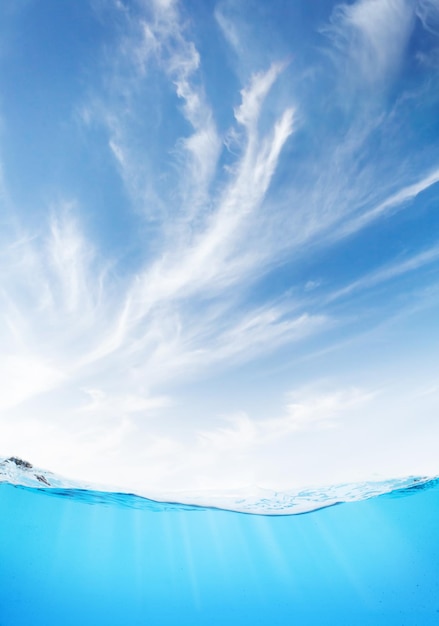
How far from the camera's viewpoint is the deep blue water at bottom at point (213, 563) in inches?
820

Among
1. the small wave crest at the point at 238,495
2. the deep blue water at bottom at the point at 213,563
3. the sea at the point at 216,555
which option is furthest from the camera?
the deep blue water at bottom at the point at 213,563

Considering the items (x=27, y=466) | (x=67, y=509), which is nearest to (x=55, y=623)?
(x=67, y=509)

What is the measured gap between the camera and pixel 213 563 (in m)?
32.2

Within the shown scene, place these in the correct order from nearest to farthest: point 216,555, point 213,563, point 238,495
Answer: point 238,495 → point 216,555 → point 213,563

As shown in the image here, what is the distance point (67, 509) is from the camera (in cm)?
1977

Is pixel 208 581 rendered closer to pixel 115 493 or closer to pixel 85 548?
pixel 85 548

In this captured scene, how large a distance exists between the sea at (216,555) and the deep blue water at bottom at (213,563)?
115 mm

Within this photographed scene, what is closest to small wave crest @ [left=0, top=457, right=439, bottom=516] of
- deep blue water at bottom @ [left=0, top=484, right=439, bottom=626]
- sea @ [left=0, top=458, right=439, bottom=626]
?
sea @ [left=0, top=458, right=439, bottom=626]

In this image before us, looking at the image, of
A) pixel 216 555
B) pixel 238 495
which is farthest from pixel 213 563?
pixel 238 495

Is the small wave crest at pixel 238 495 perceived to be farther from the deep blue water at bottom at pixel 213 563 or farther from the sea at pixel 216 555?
the deep blue water at bottom at pixel 213 563

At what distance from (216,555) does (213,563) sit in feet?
7.38

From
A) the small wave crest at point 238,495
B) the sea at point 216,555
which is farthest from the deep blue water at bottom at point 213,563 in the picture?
the small wave crest at point 238,495

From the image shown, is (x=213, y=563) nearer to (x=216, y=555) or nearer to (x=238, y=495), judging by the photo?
(x=216, y=555)

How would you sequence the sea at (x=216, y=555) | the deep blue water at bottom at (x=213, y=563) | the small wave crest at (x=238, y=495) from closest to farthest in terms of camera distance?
the small wave crest at (x=238, y=495)
the sea at (x=216, y=555)
the deep blue water at bottom at (x=213, y=563)
